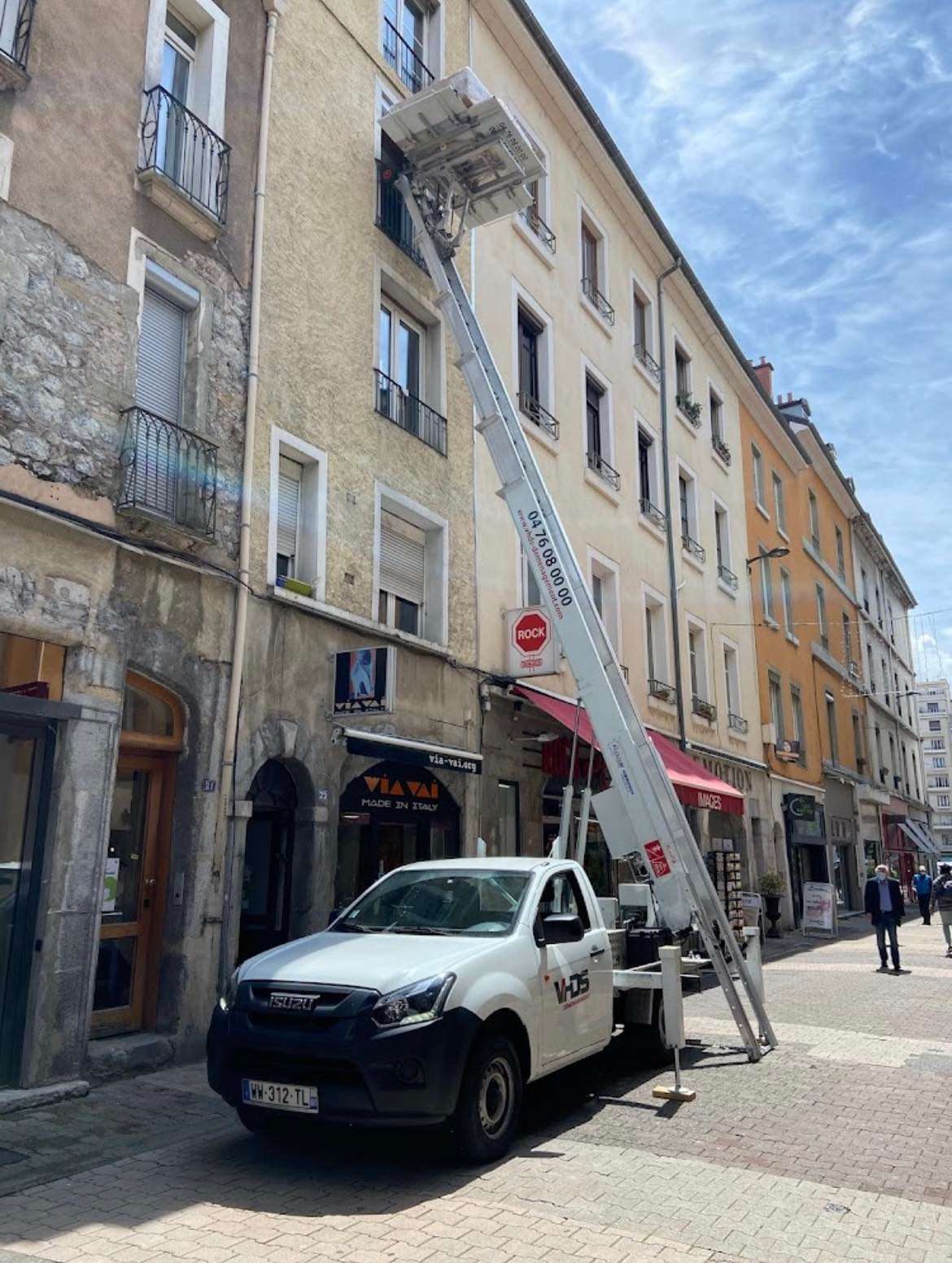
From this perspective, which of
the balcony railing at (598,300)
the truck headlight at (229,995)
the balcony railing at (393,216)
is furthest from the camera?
the balcony railing at (598,300)

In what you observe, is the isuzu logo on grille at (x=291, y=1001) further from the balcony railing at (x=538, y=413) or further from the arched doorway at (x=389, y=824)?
the balcony railing at (x=538, y=413)

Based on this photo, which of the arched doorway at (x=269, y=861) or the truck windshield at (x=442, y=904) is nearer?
the truck windshield at (x=442, y=904)

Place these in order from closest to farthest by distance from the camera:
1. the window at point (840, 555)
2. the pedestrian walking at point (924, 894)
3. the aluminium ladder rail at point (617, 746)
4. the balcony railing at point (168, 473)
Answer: the aluminium ladder rail at point (617, 746)
the balcony railing at point (168, 473)
the pedestrian walking at point (924, 894)
the window at point (840, 555)

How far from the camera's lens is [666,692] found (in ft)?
65.6

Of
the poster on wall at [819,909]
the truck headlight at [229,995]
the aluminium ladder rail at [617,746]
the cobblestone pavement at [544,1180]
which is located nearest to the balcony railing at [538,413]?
the aluminium ladder rail at [617,746]

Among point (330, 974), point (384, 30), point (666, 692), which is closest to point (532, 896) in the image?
point (330, 974)

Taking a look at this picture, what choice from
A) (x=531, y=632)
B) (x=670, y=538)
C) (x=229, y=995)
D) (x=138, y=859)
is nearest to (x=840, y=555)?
(x=670, y=538)

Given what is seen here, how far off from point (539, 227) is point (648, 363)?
508cm

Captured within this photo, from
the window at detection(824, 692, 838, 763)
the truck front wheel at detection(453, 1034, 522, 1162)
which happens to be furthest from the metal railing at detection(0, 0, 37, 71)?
the window at detection(824, 692, 838, 763)

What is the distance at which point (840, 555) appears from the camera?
3797cm

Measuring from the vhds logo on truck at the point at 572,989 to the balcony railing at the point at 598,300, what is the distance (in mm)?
14452

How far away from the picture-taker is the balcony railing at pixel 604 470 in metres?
18.0

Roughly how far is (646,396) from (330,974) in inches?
683

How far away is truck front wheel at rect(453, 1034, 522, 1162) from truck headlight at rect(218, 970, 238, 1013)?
1445 millimetres
